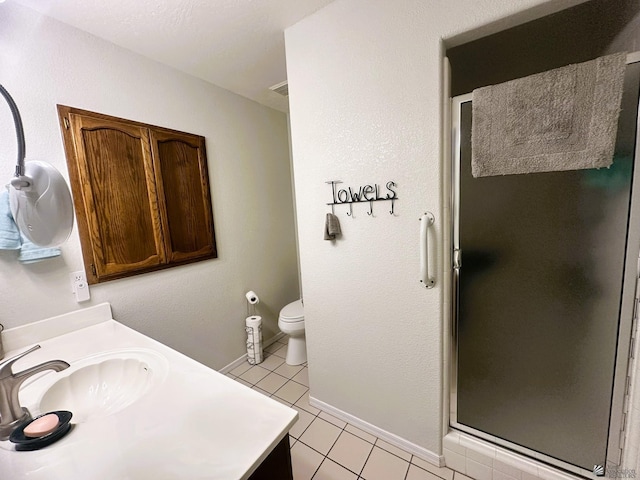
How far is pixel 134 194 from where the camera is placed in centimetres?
157

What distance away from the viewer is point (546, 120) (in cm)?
94

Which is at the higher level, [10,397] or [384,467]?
[10,397]

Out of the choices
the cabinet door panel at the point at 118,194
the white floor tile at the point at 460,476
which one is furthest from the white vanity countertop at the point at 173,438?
the white floor tile at the point at 460,476

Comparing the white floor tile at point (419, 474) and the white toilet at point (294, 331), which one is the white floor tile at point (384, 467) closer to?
the white floor tile at point (419, 474)

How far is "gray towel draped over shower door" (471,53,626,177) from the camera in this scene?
0.86 m

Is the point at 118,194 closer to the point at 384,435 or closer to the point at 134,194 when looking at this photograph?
the point at 134,194

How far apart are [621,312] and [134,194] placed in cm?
247

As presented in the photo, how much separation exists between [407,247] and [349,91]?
865mm

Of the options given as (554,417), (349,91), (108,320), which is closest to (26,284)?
(108,320)

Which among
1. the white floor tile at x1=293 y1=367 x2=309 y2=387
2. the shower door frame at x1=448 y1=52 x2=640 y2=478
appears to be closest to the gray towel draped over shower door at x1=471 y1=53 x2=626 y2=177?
the shower door frame at x1=448 y1=52 x2=640 y2=478

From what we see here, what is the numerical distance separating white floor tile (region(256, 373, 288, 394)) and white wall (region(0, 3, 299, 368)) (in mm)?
369

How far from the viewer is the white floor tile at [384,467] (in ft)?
4.19

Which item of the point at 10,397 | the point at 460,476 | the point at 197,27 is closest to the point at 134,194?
the point at 197,27

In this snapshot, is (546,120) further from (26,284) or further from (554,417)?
(26,284)
